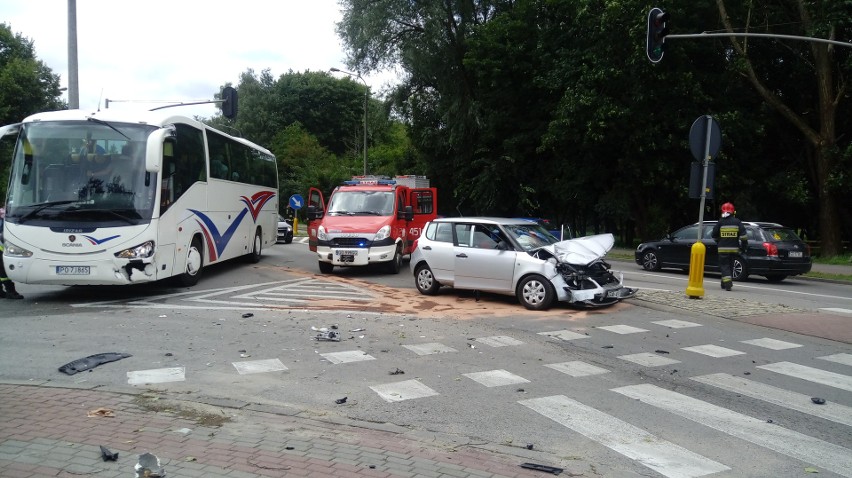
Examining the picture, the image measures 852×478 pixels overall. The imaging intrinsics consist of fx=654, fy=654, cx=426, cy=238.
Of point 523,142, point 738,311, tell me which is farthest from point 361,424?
point 523,142

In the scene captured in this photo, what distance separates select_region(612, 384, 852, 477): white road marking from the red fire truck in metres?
10.1

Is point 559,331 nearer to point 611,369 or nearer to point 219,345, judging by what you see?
point 611,369

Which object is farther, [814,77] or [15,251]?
[814,77]

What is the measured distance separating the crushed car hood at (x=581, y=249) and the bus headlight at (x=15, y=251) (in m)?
8.67

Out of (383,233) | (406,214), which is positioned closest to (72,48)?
(383,233)

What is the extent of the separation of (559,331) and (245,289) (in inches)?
284

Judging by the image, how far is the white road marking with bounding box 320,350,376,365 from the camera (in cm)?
748

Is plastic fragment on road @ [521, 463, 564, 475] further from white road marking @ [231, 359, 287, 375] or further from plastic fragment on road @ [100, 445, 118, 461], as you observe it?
white road marking @ [231, 359, 287, 375]

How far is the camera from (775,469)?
4582 mm

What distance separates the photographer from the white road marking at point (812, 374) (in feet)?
22.4

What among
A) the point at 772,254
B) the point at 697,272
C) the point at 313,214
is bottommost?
the point at 697,272

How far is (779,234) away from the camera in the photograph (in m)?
16.5

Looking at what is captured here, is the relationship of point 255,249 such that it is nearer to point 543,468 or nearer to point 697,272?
point 697,272

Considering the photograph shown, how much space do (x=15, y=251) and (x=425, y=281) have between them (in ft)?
23.4
